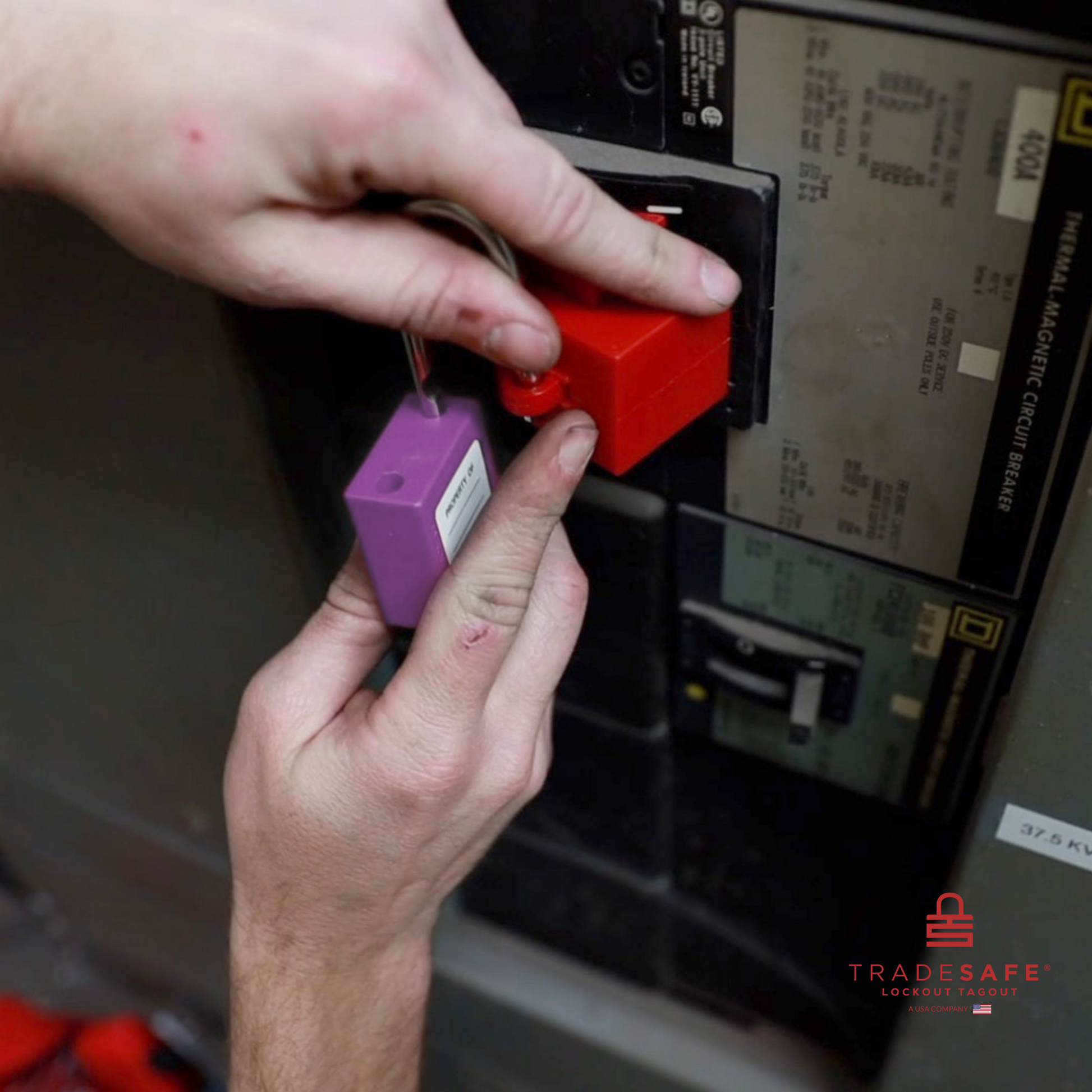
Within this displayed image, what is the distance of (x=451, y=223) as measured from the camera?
0.49 metres

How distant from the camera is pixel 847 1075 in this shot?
94cm

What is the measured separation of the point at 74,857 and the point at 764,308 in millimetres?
Answer: 1065

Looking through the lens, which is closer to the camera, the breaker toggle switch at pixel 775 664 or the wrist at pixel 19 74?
the wrist at pixel 19 74

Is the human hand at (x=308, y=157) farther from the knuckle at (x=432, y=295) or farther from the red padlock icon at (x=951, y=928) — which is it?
the red padlock icon at (x=951, y=928)

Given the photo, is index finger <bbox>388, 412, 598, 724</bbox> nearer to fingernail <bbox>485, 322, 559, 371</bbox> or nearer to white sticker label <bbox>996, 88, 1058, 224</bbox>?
fingernail <bbox>485, 322, 559, 371</bbox>

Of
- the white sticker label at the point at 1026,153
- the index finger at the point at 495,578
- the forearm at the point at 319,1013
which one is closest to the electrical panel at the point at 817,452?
the white sticker label at the point at 1026,153

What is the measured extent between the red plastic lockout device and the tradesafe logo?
0.31 m

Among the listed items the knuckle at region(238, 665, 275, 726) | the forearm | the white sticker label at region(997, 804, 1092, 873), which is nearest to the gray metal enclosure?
the white sticker label at region(997, 804, 1092, 873)

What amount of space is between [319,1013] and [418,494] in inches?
14.0

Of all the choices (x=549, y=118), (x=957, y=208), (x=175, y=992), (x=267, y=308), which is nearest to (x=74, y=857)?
(x=175, y=992)

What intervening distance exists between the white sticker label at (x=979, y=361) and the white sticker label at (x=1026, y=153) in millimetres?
62

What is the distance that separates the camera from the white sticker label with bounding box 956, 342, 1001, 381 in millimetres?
485

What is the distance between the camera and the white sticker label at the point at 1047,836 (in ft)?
1.83

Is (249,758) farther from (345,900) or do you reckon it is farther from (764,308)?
(764,308)
